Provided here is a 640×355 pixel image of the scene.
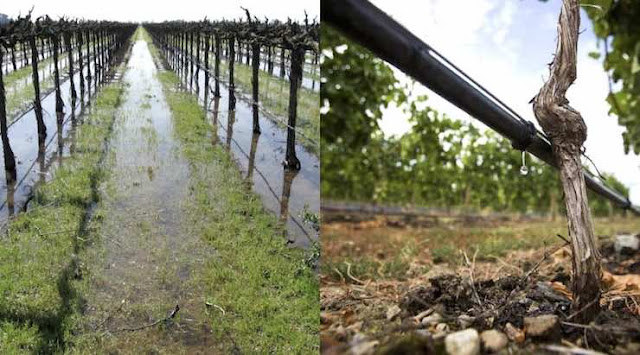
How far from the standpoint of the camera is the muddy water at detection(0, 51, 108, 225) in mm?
1946

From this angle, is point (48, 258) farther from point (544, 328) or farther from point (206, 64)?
point (544, 328)

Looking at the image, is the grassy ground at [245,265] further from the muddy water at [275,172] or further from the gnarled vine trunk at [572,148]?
the gnarled vine trunk at [572,148]

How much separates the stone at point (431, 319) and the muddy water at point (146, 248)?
965mm

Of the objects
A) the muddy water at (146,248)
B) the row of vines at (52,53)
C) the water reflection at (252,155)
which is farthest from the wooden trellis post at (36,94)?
the water reflection at (252,155)

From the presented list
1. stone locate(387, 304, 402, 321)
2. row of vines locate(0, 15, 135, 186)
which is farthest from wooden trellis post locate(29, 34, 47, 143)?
stone locate(387, 304, 402, 321)

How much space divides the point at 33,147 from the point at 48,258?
16.9 inches

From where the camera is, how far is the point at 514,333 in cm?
107

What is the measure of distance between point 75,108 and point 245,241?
895 mm

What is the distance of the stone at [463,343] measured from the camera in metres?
0.94

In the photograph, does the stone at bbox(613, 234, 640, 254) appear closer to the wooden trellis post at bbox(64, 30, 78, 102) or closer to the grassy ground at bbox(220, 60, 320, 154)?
the grassy ground at bbox(220, 60, 320, 154)

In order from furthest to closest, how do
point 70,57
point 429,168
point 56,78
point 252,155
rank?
1. point 429,168
2. point 252,155
3. point 70,57
4. point 56,78

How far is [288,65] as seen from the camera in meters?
3.41

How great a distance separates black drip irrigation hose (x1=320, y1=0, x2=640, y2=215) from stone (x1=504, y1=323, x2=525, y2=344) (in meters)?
0.40

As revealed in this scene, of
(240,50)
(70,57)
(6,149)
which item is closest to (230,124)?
(70,57)
